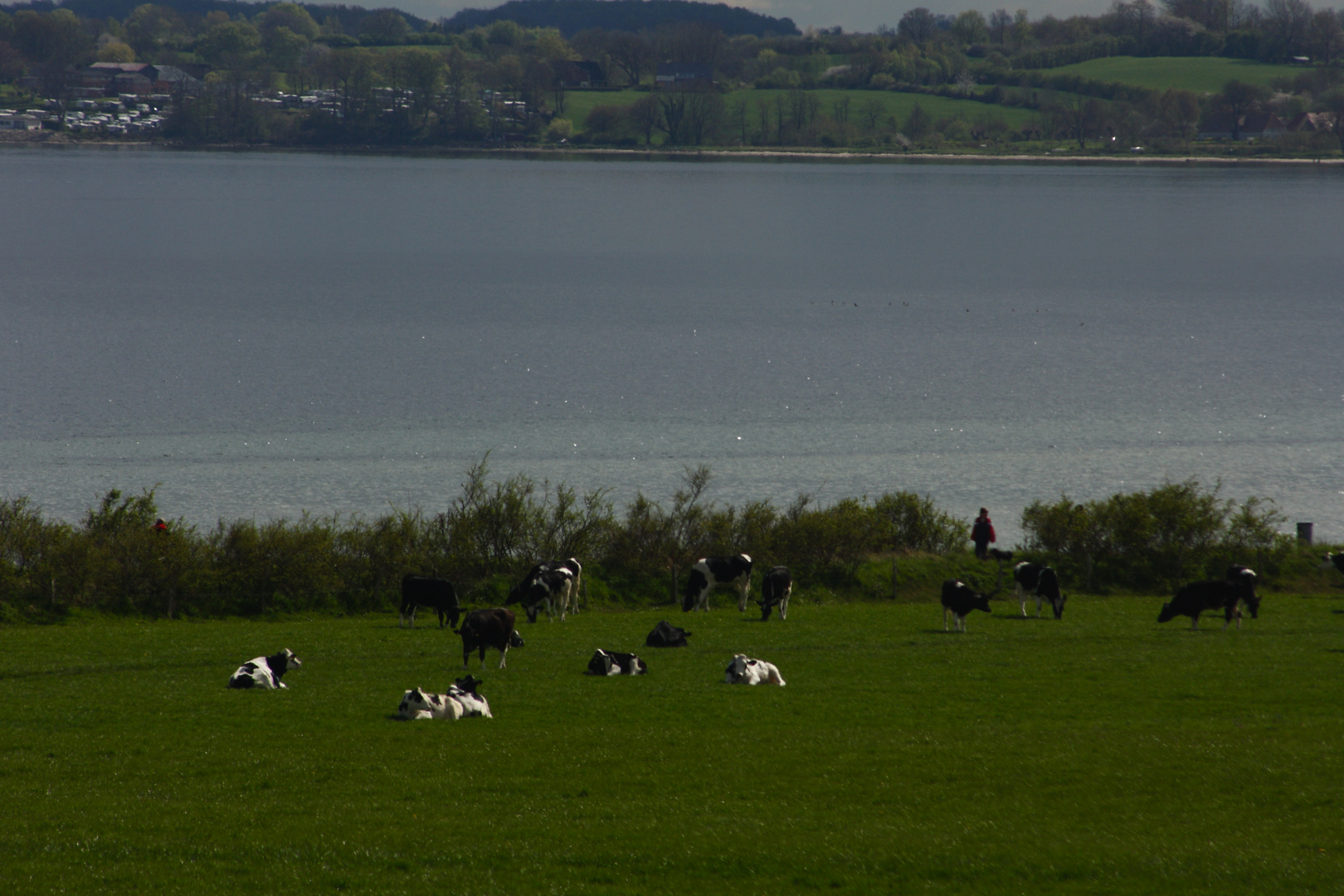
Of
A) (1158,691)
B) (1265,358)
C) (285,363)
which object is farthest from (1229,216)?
(1158,691)

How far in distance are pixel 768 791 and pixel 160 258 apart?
126286mm

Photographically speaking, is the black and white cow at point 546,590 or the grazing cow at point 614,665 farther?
the black and white cow at point 546,590

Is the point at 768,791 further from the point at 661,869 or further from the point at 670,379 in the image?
the point at 670,379

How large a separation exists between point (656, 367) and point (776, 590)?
48.3m

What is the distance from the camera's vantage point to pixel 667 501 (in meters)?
44.6

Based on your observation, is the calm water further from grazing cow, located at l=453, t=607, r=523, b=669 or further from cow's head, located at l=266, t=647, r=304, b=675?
grazing cow, located at l=453, t=607, r=523, b=669

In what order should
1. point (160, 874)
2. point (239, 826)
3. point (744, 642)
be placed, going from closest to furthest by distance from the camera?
point (160, 874), point (239, 826), point (744, 642)

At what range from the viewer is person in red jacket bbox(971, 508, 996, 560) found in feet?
115

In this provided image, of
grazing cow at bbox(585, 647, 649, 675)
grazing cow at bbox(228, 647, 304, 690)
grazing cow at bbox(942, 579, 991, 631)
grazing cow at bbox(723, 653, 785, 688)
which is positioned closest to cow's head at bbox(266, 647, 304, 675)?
grazing cow at bbox(228, 647, 304, 690)

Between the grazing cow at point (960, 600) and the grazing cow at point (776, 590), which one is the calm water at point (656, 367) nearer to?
the grazing cow at point (960, 600)

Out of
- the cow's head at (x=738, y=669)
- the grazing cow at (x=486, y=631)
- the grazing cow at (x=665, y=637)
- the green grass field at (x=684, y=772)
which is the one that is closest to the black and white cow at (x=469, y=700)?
the green grass field at (x=684, y=772)

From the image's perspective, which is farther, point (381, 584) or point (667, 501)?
point (667, 501)

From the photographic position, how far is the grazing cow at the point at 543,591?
1062 inches

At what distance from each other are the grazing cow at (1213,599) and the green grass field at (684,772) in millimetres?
1906
